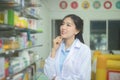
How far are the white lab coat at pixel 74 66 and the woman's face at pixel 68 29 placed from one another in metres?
0.12

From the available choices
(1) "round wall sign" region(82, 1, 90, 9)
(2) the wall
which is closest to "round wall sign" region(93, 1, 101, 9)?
(2) the wall

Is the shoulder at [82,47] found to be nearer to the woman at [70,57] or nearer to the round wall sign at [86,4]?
the woman at [70,57]

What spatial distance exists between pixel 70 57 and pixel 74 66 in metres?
0.08

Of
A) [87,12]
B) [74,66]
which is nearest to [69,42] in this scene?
[74,66]

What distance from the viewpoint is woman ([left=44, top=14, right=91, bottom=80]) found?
1723 mm

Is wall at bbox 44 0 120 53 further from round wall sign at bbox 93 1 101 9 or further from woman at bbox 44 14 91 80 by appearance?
woman at bbox 44 14 91 80

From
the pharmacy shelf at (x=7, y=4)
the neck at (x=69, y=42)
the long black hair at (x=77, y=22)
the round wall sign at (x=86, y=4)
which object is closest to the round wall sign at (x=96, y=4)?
the round wall sign at (x=86, y=4)

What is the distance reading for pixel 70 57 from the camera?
5.76 ft

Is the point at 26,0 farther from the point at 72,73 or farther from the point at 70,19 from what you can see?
the point at 72,73

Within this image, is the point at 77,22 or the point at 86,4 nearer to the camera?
the point at 77,22

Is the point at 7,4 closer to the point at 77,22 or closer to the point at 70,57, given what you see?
the point at 77,22

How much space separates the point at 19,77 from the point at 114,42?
523 centimetres

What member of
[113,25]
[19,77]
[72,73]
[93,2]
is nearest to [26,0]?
[19,77]

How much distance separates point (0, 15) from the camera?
2.72 meters
